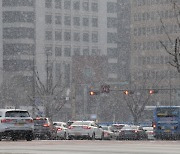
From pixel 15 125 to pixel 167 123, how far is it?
17.0m

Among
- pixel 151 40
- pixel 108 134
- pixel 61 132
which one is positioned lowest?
pixel 108 134

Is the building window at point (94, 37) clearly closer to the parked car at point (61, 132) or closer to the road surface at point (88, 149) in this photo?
the parked car at point (61, 132)

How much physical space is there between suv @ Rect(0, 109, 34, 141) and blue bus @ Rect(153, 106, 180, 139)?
15766 millimetres

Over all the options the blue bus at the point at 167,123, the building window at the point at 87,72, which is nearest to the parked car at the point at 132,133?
the blue bus at the point at 167,123

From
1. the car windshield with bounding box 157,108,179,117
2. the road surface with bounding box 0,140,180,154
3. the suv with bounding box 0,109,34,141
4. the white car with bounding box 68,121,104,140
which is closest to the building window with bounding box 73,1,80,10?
the car windshield with bounding box 157,108,179,117

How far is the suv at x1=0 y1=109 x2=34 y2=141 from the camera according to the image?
40250 mm

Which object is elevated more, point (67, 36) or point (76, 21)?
point (76, 21)

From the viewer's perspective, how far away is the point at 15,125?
4028cm

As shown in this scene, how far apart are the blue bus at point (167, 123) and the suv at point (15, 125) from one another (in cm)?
1577

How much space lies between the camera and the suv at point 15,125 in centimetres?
4025

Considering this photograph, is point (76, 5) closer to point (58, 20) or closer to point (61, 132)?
point (58, 20)

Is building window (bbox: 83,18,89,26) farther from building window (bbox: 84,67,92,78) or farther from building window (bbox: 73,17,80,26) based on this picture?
building window (bbox: 84,67,92,78)

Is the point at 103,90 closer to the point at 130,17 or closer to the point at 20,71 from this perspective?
the point at 20,71

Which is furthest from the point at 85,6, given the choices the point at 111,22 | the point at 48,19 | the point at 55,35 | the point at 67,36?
the point at 55,35
